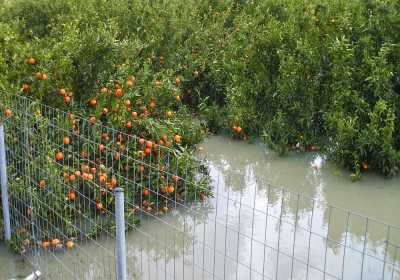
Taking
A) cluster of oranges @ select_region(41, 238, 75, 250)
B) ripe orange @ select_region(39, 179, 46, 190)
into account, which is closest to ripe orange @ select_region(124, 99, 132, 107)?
ripe orange @ select_region(39, 179, 46, 190)

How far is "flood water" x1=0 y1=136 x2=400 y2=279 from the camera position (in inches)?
189

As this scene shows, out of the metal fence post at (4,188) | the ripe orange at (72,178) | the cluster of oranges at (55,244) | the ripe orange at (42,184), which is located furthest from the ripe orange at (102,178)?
the metal fence post at (4,188)

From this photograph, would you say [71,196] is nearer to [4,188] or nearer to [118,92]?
[4,188]

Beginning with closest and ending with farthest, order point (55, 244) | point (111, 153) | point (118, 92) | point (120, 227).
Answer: point (120, 227) < point (55, 244) < point (111, 153) < point (118, 92)

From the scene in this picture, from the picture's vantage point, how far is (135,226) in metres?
5.27

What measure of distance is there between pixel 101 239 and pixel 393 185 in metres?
3.25

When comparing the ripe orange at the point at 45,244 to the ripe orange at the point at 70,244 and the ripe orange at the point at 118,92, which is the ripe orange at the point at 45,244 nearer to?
the ripe orange at the point at 70,244

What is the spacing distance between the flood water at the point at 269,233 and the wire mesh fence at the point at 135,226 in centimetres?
1

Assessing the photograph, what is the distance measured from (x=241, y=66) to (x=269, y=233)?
365 centimetres

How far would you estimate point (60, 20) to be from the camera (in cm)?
836

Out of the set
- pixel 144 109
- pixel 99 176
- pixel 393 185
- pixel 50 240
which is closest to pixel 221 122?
pixel 144 109

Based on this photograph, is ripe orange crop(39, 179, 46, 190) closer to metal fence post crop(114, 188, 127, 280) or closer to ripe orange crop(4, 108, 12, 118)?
ripe orange crop(4, 108, 12, 118)

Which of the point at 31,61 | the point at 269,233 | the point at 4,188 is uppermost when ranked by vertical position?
the point at 31,61

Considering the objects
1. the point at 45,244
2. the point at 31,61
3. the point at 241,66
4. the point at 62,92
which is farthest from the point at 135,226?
the point at 241,66
